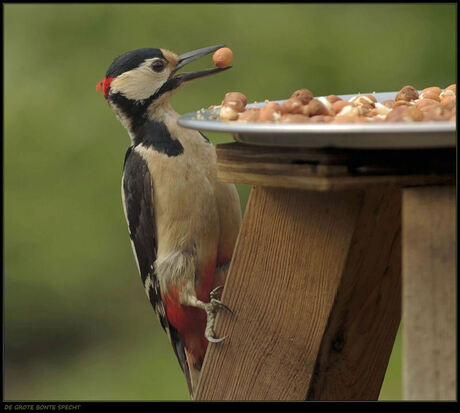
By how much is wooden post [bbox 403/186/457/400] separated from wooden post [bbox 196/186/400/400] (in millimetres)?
141

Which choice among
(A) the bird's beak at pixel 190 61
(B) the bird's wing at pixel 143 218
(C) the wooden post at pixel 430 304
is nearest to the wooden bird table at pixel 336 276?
(C) the wooden post at pixel 430 304

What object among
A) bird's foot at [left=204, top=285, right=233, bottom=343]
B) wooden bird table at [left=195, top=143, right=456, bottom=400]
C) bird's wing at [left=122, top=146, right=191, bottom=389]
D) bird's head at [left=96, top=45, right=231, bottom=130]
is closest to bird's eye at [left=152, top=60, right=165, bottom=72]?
bird's head at [left=96, top=45, right=231, bottom=130]

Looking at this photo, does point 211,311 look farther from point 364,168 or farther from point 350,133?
point 350,133

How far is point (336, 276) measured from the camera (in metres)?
1.51

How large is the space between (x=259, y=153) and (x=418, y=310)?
1.26 ft

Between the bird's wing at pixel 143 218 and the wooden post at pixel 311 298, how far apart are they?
2.26ft

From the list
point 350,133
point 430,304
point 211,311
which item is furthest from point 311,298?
point 211,311

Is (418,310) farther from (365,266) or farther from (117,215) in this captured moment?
(117,215)

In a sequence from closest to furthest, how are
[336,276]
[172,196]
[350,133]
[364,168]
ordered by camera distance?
[350,133] < [364,168] < [336,276] < [172,196]

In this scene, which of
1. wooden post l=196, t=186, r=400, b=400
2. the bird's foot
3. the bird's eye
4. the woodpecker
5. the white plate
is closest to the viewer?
the white plate

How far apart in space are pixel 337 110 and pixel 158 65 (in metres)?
0.97

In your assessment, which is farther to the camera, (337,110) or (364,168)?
(337,110)

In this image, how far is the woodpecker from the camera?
2312mm

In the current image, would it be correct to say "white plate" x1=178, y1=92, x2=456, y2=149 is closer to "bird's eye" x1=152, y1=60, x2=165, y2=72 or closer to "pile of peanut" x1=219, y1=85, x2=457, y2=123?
"pile of peanut" x1=219, y1=85, x2=457, y2=123
